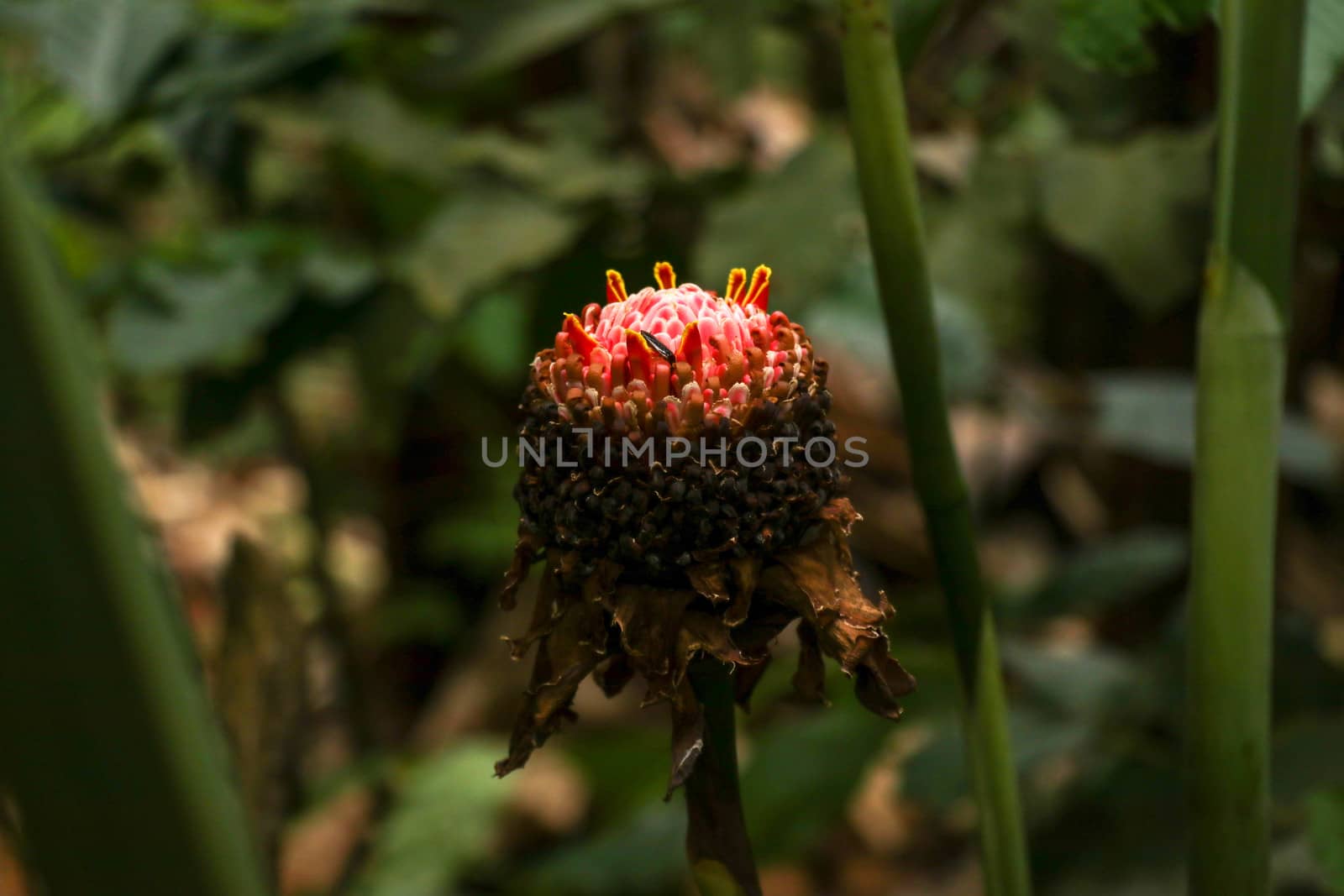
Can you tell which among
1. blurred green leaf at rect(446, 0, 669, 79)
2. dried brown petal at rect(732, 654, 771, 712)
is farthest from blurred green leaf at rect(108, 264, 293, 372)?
dried brown petal at rect(732, 654, 771, 712)

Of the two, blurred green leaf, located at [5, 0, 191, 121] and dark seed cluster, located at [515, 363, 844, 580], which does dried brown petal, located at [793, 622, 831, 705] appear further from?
blurred green leaf, located at [5, 0, 191, 121]

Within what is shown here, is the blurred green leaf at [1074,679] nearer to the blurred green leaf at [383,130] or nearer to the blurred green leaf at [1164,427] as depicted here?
the blurred green leaf at [1164,427]

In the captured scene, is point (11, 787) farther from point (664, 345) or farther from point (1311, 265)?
point (1311, 265)

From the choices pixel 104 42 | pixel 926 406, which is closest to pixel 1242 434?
pixel 926 406

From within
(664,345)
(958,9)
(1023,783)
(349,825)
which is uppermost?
(958,9)

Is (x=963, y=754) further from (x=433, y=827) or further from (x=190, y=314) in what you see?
(x=190, y=314)

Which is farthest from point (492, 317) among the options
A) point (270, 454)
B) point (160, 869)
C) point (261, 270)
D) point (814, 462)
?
point (160, 869)
